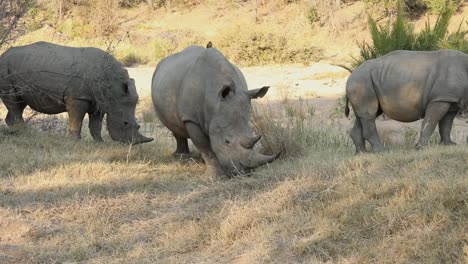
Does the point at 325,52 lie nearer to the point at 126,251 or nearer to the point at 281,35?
the point at 281,35

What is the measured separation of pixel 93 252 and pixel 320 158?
3.31m

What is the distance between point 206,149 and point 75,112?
3.04 m

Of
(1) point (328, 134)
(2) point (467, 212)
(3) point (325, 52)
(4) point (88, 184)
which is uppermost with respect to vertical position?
(2) point (467, 212)

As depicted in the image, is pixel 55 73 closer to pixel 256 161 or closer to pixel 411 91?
pixel 256 161

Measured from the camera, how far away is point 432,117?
8.56 metres

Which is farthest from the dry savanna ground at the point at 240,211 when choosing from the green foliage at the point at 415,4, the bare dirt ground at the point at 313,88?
the green foliage at the point at 415,4

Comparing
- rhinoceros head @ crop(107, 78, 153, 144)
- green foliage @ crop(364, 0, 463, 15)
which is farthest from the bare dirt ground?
green foliage @ crop(364, 0, 463, 15)

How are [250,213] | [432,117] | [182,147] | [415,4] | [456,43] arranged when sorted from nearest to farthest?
[250,213] < [432,117] < [182,147] < [456,43] < [415,4]

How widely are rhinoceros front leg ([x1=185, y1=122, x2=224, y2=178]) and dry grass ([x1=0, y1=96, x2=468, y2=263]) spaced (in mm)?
201

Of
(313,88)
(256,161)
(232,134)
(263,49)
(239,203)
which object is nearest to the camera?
(239,203)

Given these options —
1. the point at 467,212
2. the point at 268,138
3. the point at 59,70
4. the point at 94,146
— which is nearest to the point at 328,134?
the point at 268,138

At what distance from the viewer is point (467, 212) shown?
5121 mm

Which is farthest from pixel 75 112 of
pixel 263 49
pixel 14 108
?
pixel 263 49

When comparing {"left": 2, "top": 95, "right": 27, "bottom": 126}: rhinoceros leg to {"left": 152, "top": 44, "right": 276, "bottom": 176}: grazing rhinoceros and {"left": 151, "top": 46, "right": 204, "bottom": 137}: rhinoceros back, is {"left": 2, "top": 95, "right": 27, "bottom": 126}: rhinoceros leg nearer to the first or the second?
{"left": 151, "top": 46, "right": 204, "bottom": 137}: rhinoceros back
